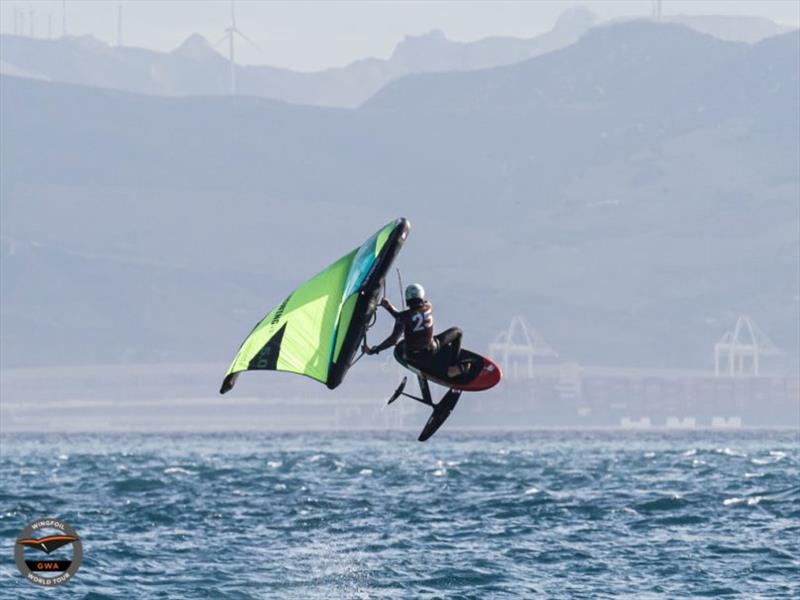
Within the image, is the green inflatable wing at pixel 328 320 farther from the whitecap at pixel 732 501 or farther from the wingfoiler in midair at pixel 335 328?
the whitecap at pixel 732 501

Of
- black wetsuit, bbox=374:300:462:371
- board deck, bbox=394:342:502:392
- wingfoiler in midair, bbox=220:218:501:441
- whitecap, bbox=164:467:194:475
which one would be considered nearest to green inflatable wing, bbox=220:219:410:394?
wingfoiler in midair, bbox=220:218:501:441

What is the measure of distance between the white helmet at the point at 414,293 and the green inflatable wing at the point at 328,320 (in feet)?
4.48

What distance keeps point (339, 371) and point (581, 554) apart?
134ft

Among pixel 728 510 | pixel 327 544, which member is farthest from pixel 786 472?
pixel 327 544

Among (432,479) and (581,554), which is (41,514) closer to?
(581,554)

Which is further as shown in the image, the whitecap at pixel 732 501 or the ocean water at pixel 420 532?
the whitecap at pixel 732 501

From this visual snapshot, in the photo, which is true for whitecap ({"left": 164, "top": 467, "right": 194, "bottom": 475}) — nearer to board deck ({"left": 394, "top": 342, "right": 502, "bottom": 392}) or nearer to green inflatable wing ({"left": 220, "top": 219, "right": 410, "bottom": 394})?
board deck ({"left": 394, "top": 342, "right": 502, "bottom": 392})

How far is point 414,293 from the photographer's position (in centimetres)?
3800

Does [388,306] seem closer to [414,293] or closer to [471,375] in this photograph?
[414,293]

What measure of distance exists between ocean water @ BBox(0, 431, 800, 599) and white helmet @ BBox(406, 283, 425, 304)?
85.3ft

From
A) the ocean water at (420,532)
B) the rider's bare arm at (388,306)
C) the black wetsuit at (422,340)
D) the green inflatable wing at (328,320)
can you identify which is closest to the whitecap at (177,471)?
the ocean water at (420,532)

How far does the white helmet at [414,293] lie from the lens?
37.8 meters

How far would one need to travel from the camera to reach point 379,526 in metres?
87.9

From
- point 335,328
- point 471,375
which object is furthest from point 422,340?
point 335,328
